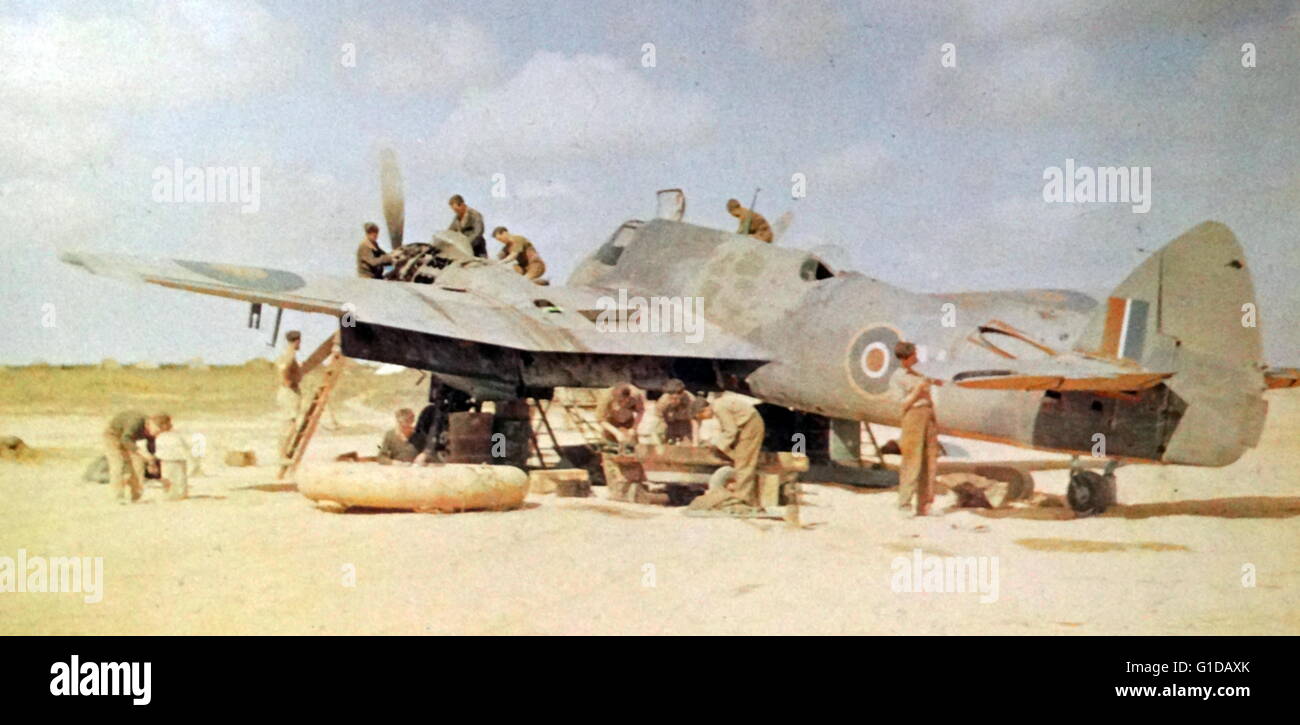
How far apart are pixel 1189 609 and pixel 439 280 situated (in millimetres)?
9777

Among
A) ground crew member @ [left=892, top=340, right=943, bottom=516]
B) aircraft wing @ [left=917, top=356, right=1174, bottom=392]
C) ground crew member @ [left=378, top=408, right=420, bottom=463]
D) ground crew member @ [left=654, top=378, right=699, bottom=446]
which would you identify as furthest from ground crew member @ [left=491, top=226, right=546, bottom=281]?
aircraft wing @ [left=917, top=356, right=1174, bottom=392]

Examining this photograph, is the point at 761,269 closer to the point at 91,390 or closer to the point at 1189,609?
the point at 1189,609

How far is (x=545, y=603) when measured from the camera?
8328 mm

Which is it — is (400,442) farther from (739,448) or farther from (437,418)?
(739,448)

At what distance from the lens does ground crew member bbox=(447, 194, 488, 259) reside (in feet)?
50.3

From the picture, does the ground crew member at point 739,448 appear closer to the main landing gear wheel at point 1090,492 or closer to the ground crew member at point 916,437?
the ground crew member at point 916,437

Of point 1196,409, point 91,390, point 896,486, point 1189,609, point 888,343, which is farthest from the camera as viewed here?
point 91,390

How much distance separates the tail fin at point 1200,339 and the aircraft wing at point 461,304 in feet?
14.7

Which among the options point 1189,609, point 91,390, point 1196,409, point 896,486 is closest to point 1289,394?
point 896,486

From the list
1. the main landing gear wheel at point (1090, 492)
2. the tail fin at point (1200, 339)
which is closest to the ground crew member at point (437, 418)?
the main landing gear wheel at point (1090, 492)

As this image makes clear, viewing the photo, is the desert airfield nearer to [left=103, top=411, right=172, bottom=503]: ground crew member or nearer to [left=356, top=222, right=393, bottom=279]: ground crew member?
[left=103, top=411, right=172, bottom=503]: ground crew member

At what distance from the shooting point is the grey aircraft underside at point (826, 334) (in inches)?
405

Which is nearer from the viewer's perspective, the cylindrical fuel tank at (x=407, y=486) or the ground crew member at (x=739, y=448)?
the cylindrical fuel tank at (x=407, y=486)
